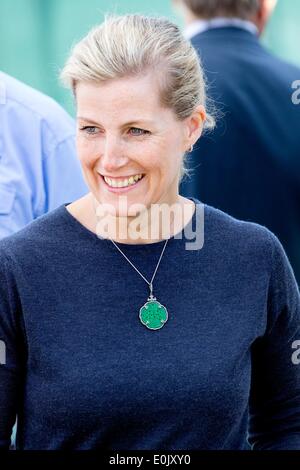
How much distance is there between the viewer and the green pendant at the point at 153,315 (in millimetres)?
1771

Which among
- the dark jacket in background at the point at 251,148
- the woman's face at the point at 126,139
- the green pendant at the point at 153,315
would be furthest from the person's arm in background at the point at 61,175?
the dark jacket in background at the point at 251,148

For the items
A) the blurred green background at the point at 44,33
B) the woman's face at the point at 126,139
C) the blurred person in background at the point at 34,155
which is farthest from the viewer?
the blurred green background at the point at 44,33

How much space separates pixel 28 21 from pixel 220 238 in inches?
83.2

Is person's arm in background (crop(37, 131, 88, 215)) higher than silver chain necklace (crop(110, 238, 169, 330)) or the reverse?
higher

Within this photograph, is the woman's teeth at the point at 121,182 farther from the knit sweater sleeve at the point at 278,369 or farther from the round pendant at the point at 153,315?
the knit sweater sleeve at the point at 278,369

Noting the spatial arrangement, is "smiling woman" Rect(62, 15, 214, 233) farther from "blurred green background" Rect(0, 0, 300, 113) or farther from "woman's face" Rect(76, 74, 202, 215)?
"blurred green background" Rect(0, 0, 300, 113)

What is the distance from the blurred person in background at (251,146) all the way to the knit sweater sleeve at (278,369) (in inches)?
31.1

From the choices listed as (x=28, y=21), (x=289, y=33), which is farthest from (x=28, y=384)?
(x=289, y=33)

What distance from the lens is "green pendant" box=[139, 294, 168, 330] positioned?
177 cm

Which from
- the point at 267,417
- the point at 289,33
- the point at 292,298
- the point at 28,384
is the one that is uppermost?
the point at 289,33

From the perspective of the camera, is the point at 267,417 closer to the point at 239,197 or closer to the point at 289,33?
the point at 239,197

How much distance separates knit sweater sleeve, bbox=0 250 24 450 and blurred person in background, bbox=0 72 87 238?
323 mm

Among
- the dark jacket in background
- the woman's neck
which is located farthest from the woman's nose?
the dark jacket in background

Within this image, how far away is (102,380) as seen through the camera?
1716mm
